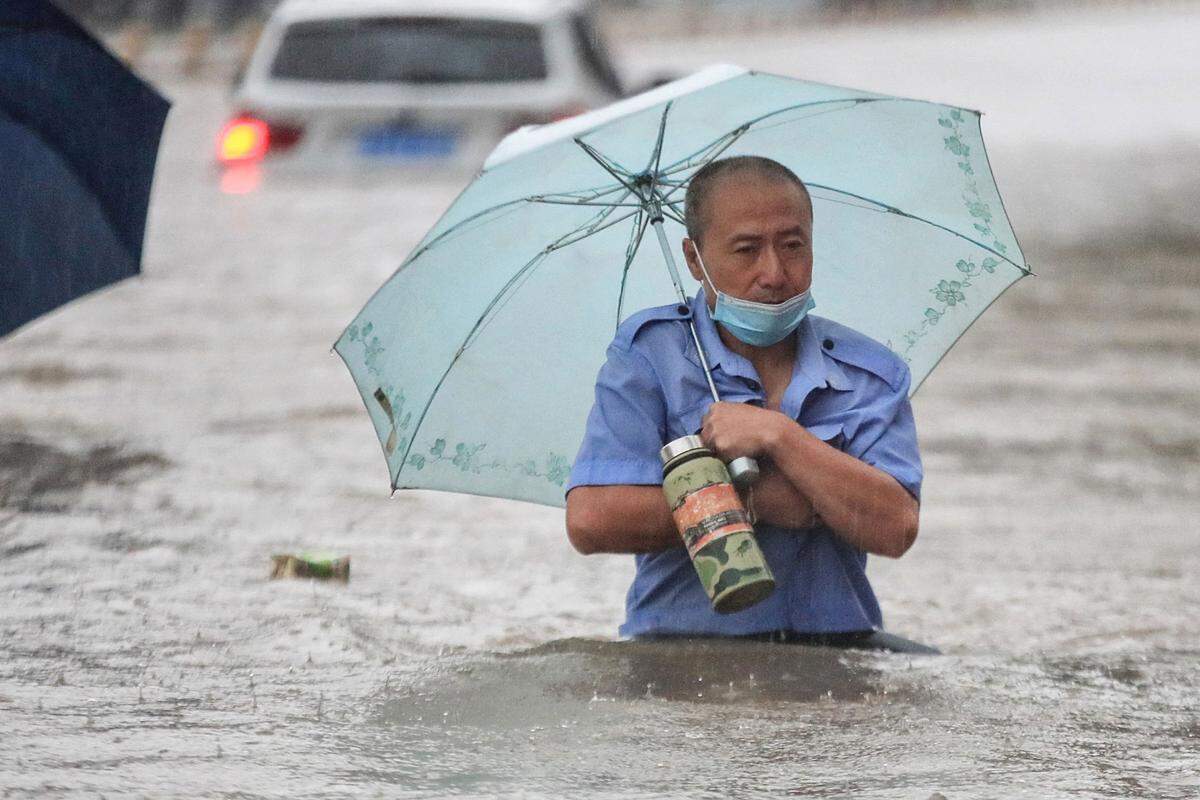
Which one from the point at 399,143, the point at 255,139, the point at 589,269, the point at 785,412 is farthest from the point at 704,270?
the point at 255,139

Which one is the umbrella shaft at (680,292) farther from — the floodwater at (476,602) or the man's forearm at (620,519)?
the floodwater at (476,602)

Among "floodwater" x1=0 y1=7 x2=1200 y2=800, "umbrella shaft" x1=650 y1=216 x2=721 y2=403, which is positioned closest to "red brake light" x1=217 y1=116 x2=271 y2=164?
"floodwater" x1=0 y1=7 x2=1200 y2=800

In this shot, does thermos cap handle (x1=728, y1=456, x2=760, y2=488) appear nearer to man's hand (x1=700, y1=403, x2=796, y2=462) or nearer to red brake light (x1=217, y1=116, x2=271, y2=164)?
man's hand (x1=700, y1=403, x2=796, y2=462)

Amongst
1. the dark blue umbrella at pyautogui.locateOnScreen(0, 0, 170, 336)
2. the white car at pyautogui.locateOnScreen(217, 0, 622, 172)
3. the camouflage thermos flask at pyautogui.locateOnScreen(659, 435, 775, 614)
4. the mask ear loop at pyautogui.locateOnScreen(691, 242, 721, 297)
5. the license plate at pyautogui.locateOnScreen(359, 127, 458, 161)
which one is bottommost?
the camouflage thermos flask at pyautogui.locateOnScreen(659, 435, 775, 614)

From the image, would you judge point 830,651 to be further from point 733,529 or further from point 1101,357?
point 1101,357

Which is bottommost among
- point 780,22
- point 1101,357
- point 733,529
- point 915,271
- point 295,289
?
point 733,529

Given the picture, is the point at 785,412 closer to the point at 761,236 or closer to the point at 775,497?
the point at 775,497

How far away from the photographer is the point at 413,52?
11.0 metres

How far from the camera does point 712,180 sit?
3.92 m

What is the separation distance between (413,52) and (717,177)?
24.0 ft

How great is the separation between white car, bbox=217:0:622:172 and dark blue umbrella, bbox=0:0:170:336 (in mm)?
5618

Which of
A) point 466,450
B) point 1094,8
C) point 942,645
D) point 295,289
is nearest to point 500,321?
point 466,450

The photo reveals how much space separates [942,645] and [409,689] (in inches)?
74.0

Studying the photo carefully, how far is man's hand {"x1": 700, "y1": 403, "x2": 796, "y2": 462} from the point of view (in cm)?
376
